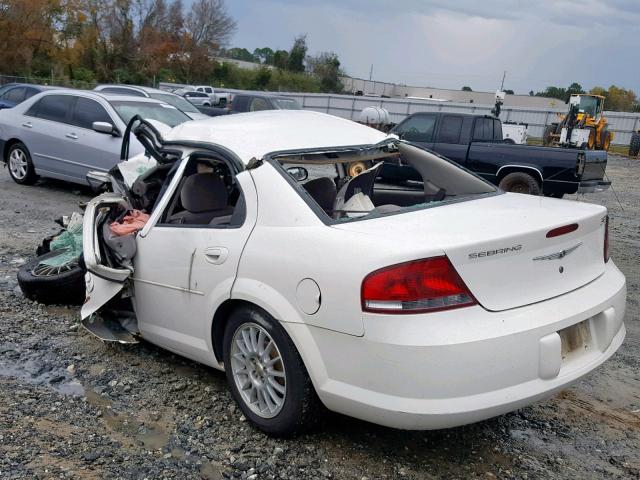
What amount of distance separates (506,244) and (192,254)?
5.65ft

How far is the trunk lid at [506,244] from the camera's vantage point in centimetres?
288

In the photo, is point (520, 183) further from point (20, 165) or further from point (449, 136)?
point (20, 165)

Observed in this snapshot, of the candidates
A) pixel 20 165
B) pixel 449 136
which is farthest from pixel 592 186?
pixel 20 165

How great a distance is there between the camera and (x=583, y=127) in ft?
85.7

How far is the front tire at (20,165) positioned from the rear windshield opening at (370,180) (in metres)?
7.32

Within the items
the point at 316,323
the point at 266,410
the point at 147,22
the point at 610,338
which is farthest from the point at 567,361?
the point at 147,22

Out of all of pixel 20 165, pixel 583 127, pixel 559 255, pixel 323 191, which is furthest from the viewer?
pixel 583 127

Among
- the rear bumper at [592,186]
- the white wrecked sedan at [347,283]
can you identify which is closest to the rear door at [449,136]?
the rear bumper at [592,186]

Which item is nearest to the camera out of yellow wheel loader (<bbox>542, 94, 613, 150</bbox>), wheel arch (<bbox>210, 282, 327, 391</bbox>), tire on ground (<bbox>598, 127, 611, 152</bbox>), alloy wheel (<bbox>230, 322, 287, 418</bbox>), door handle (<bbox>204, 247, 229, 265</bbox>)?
wheel arch (<bbox>210, 282, 327, 391</bbox>)

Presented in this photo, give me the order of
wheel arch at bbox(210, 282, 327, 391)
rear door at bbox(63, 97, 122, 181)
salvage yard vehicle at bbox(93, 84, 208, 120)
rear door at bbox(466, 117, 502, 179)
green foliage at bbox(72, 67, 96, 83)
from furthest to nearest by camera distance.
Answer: green foliage at bbox(72, 67, 96, 83) < salvage yard vehicle at bbox(93, 84, 208, 120) < rear door at bbox(466, 117, 502, 179) < rear door at bbox(63, 97, 122, 181) < wheel arch at bbox(210, 282, 327, 391)

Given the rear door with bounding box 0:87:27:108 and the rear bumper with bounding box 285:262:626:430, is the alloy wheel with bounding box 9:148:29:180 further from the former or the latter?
the rear bumper with bounding box 285:262:626:430

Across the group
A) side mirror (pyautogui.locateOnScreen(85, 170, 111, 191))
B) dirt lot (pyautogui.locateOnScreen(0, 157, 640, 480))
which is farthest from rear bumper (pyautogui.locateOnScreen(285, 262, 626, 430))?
side mirror (pyautogui.locateOnScreen(85, 170, 111, 191))

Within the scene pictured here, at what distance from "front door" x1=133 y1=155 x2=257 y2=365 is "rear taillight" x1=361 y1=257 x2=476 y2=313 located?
883 mm

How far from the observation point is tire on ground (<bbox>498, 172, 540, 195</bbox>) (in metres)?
11.0
